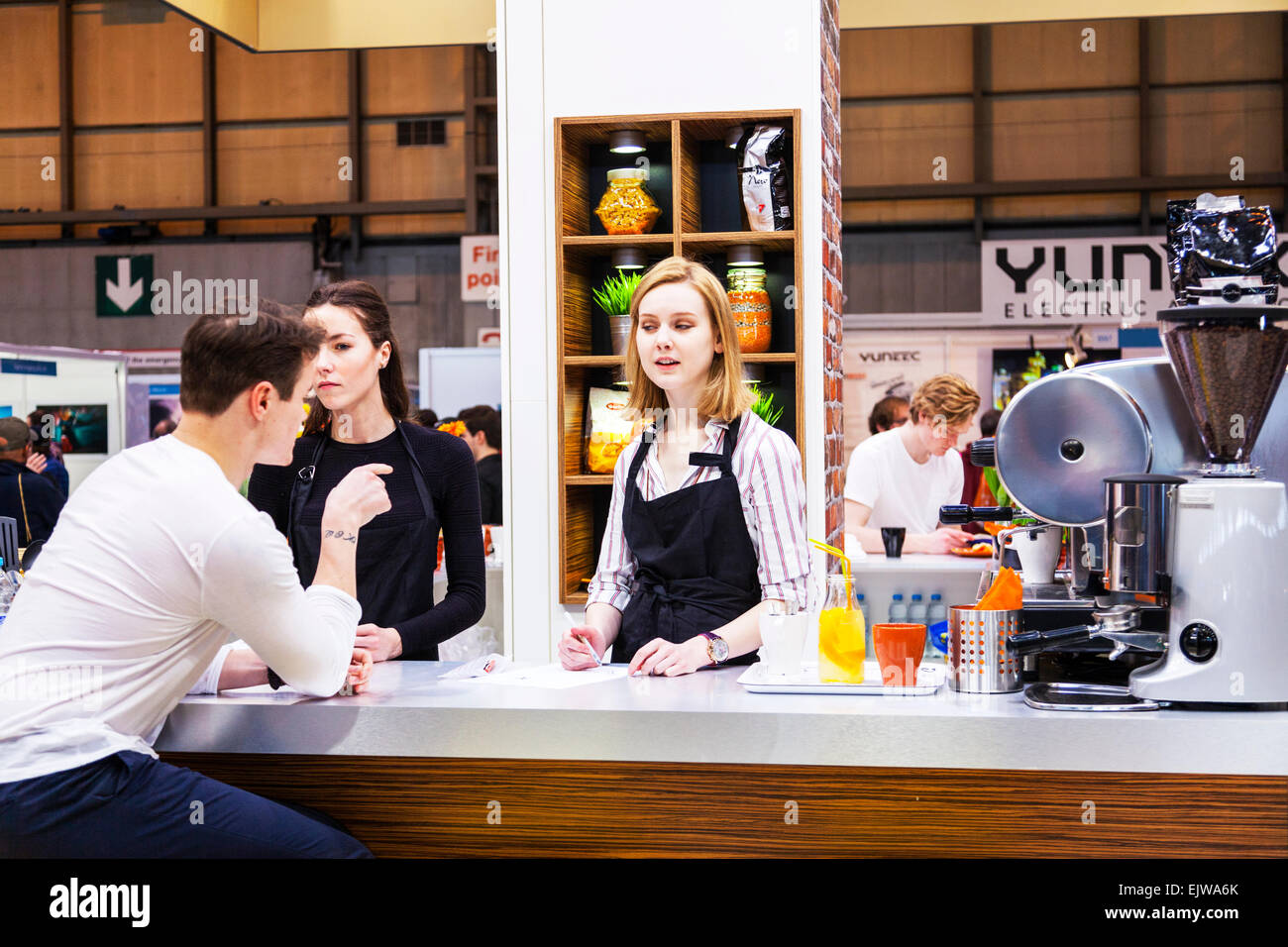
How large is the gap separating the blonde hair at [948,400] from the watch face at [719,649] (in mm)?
3147

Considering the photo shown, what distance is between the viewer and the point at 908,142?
37.0 feet

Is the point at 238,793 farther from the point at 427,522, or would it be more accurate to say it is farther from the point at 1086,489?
the point at 1086,489

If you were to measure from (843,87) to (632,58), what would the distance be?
26.9 ft

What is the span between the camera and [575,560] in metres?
3.63

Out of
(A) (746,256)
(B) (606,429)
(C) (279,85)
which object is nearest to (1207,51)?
(C) (279,85)

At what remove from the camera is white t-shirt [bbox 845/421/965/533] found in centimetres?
534

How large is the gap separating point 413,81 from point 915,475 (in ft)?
27.2

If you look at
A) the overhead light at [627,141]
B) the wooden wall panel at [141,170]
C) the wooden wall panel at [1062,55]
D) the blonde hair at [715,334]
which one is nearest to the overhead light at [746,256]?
the overhead light at [627,141]

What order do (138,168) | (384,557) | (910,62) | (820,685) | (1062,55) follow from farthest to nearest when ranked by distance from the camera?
(138,168)
(910,62)
(1062,55)
(384,557)
(820,685)

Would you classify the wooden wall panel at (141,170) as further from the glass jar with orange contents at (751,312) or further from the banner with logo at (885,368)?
the glass jar with orange contents at (751,312)

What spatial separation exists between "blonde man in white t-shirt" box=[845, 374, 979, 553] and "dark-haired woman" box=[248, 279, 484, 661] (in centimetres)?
301

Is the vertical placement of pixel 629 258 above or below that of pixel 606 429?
above

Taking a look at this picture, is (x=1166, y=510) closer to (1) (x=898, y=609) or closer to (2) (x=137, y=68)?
(1) (x=898, y=609)

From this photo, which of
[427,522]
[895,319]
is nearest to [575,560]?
[427,522]
